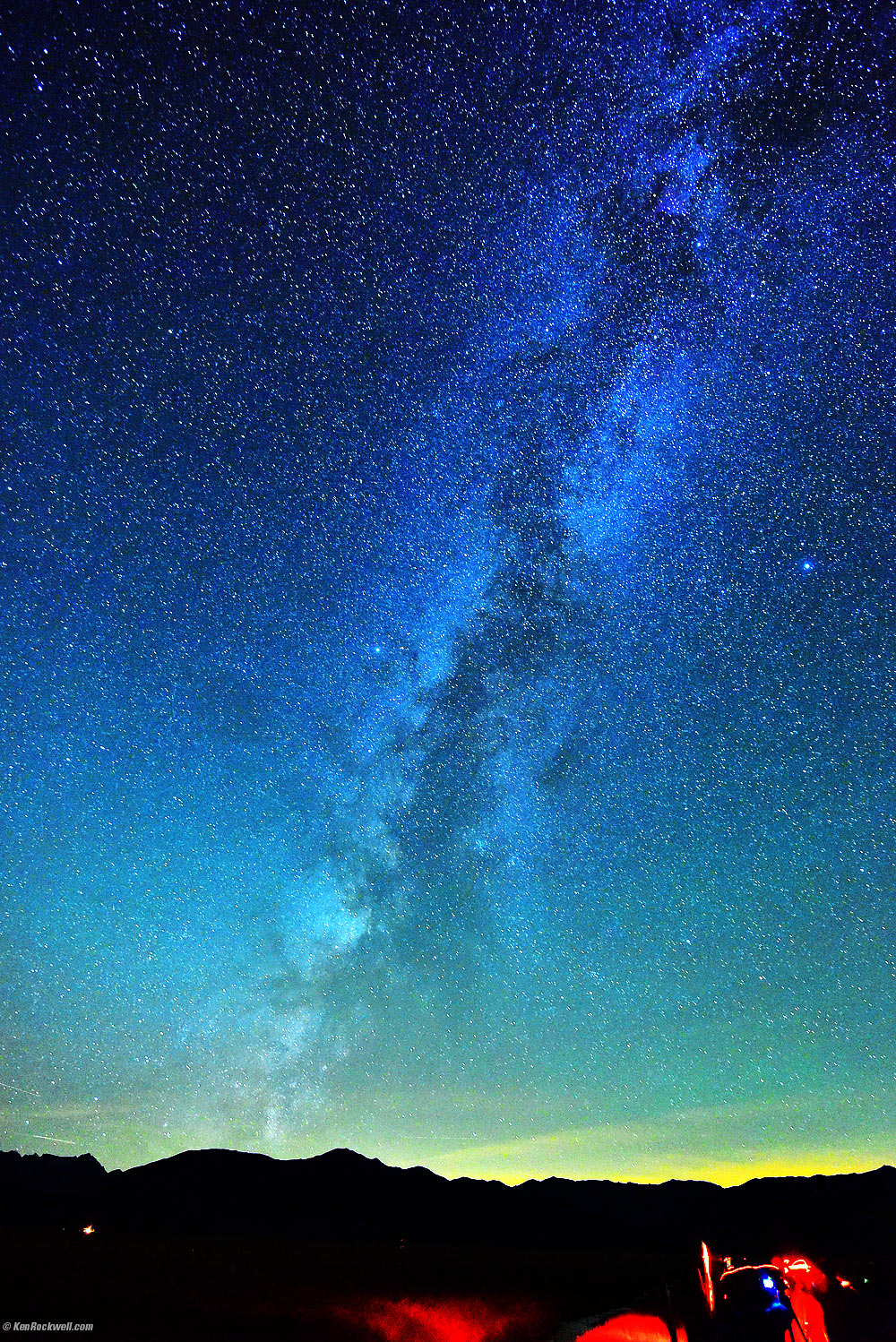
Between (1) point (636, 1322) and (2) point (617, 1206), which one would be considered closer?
(1) point (636, 1322)

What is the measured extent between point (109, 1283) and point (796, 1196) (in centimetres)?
8638

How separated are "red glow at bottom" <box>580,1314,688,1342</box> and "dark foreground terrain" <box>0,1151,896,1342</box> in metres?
0.41

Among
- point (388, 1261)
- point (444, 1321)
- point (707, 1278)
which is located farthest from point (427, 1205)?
point (707, 1278)

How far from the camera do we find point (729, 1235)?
6044 centimetres

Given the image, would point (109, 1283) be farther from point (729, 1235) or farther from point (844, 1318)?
point (729, 1235)

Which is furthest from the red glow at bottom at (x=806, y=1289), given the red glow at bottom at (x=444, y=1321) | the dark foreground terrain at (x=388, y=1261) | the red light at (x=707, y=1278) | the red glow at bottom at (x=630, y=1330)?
the red glow at bottom at (x=444, y=1321)

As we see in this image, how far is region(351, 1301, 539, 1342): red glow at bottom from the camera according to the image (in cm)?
1570

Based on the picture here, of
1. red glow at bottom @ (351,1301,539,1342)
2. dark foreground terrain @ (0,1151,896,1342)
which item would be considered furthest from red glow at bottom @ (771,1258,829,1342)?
red glow at bottom @ (351,1301,539,1342)

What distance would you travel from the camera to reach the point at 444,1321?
16.2m

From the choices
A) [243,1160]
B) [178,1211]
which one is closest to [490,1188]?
[243,1160]

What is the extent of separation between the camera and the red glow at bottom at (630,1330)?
37.3 ft

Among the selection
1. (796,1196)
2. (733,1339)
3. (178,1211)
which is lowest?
(796,1196)

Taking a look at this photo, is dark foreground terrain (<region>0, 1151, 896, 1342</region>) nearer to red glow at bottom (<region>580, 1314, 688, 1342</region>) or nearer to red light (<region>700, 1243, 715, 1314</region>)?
red light (<region>700, 1243, 715, 1314</region>)

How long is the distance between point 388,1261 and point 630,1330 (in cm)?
1268
